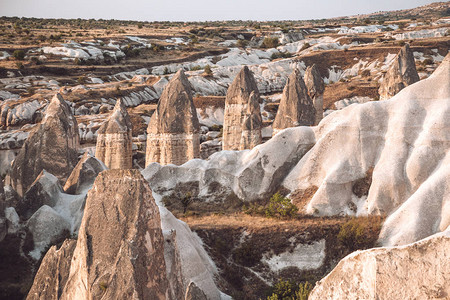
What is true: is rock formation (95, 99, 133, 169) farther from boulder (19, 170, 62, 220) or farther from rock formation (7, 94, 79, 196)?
boulder (19, 170, 62, 220)

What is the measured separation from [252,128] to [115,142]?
6788mm

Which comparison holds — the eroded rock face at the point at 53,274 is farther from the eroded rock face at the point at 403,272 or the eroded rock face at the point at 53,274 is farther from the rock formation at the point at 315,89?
the rock formation at the point at 315,89

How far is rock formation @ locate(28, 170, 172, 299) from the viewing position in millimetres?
7996

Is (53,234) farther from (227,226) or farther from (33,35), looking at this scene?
(33,35)

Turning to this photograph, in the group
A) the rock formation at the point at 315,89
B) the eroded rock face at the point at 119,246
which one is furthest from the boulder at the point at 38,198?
the rock formation at the point at 315,89

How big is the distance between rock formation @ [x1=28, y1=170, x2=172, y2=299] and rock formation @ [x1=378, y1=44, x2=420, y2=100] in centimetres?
2449

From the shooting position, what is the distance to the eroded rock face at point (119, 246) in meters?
8.00

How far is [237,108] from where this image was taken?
27141 millimetres

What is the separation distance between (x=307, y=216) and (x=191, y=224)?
12.0 feet

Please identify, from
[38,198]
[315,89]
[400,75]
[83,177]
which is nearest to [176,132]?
[83,177]

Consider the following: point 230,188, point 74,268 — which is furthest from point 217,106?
point 74,268

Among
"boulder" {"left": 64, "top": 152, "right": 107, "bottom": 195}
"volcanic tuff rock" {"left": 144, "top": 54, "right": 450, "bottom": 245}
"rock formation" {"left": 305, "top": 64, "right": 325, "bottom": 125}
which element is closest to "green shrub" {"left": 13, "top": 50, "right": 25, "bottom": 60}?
"rock formation" {"left": 305, "top": 64, "right": 325, "bottom": 125}

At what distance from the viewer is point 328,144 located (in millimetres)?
16688

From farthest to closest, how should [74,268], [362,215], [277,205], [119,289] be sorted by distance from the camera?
1. [277,205]
2. [362,215]
3. [74,268]
4. [119,289]
